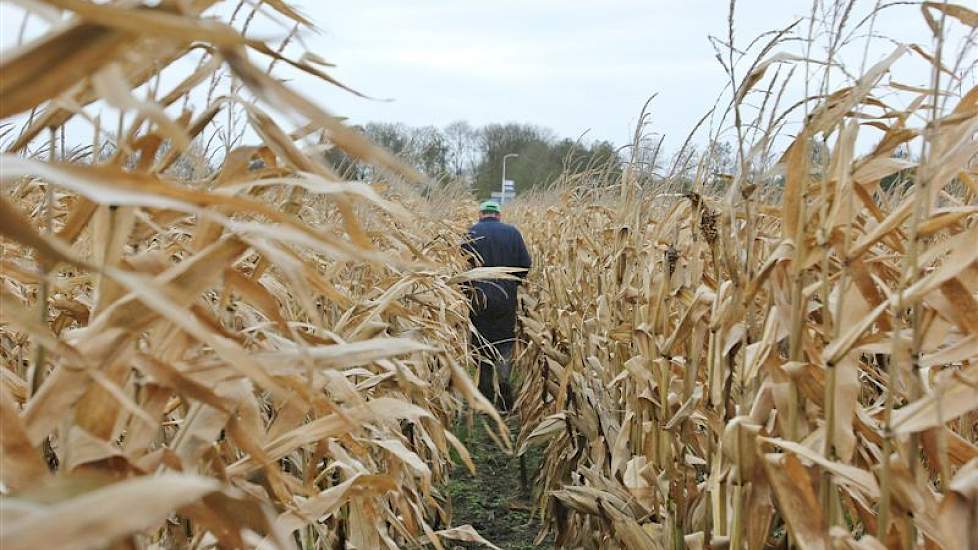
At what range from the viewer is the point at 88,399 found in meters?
1.00

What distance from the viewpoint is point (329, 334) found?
1591 mm

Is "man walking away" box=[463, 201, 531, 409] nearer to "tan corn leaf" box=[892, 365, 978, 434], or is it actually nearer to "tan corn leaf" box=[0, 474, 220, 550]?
"tan corn leaf" box=[892, 365, 978, 434]

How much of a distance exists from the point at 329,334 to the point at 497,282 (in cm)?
543

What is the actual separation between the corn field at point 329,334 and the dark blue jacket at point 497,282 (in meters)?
3.79

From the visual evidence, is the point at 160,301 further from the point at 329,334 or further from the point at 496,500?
the point at 496,500

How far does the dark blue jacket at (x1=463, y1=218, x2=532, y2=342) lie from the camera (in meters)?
7.06

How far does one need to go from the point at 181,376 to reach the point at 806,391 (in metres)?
1.28

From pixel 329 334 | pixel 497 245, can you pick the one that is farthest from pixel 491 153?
pixel 329 334

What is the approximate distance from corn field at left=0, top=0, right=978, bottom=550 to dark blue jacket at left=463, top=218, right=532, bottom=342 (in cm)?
379

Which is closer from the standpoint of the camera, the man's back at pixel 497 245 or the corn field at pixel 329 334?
the corn field at pixel 329 334

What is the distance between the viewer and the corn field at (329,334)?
2.10 feet

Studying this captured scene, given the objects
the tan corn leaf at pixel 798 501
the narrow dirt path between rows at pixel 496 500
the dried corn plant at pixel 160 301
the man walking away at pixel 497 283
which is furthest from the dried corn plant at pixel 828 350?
the man walking away at pixel 497 283

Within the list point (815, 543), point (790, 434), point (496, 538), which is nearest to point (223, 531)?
point (815, 543)

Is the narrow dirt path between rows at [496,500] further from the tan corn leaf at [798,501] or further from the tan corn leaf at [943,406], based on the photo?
the tan corn leaf at [943,406]
